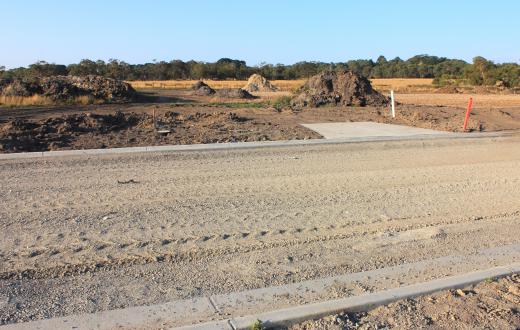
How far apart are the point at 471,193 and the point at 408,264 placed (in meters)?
3.92

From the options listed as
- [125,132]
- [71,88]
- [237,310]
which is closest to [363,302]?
[237,310]

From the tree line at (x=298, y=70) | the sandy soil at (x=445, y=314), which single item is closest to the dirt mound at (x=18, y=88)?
the sandy soil at (x=445, y=314)

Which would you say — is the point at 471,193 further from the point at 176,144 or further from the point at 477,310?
the point at 176,144

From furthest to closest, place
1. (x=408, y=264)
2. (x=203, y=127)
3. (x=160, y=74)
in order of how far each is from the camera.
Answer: (x=160, y=74)
(x=203, y=127)
(x=408, y=264)

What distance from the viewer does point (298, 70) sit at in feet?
368

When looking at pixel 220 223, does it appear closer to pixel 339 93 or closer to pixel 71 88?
pixel 339 93

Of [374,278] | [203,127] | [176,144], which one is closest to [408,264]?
[374,278]

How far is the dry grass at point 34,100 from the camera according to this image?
27.1 meters

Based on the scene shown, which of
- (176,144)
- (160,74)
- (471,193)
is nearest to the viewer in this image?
(471,193)

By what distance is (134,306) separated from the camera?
4.52m

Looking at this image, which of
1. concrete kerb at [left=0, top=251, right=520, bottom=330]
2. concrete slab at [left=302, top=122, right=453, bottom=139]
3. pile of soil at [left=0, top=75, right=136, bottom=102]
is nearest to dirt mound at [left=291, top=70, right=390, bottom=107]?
concrete slab at [left=302, top=122, right=453, bottom=139]

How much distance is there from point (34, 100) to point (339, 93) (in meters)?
14.7

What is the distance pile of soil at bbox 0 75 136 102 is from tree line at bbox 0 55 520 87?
113 ft

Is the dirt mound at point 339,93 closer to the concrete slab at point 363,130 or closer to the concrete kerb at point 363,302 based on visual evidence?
the concrete slab at point 363,130
